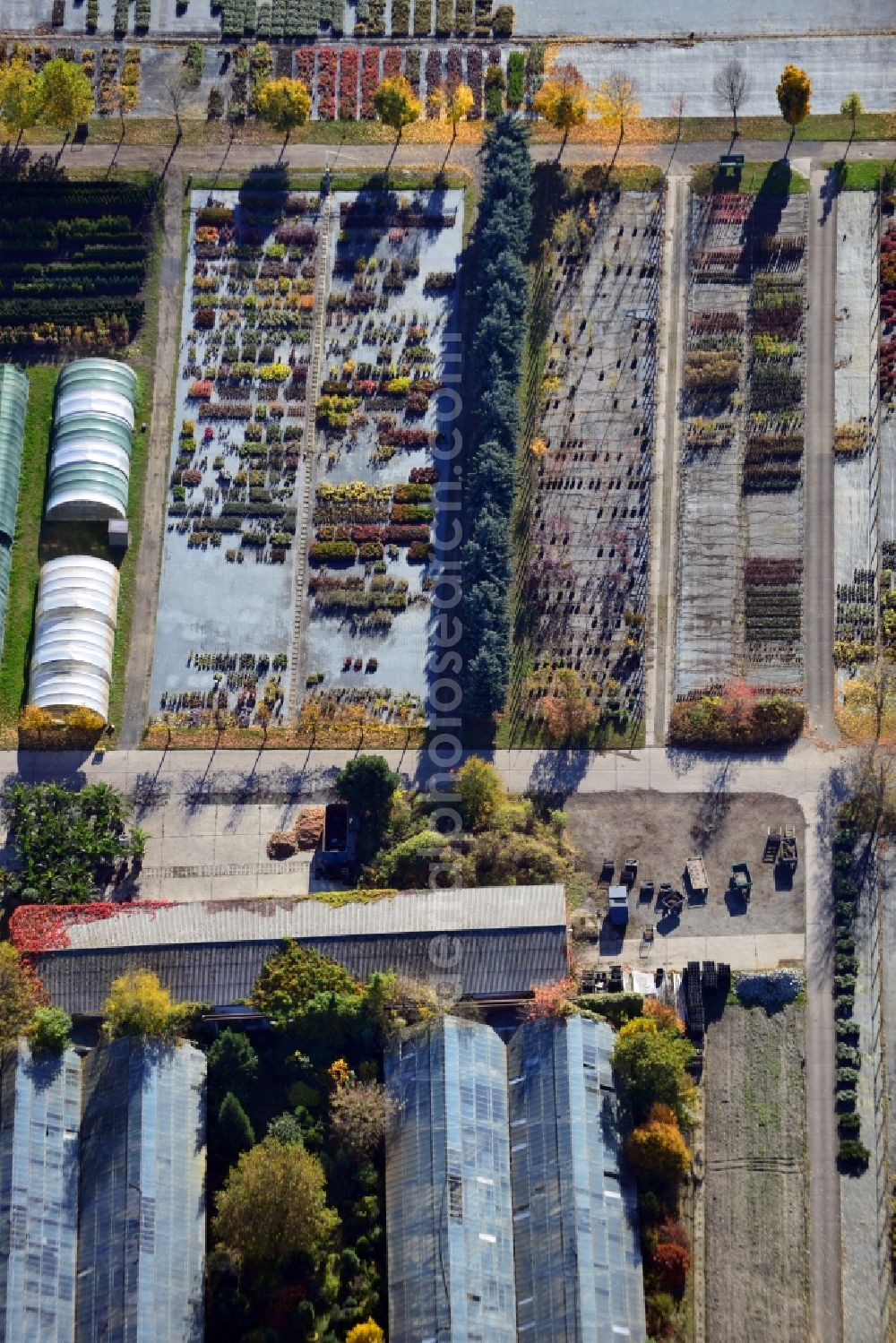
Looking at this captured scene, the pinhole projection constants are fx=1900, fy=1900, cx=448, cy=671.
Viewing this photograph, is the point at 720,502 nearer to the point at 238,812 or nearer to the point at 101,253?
the point at 238,812

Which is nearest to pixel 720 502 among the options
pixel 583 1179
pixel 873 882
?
pixel 873 882

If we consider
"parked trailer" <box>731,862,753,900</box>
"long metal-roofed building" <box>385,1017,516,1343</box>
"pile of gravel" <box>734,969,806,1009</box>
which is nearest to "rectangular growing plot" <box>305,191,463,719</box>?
"parked trailer" <box>731,862,753,900</box>

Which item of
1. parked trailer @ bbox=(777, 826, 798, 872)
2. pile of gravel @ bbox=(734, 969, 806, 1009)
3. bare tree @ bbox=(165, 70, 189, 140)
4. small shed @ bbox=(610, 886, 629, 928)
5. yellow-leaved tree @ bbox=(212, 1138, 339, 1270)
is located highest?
bare tree @ bbox=(165, 70, 189, 140)

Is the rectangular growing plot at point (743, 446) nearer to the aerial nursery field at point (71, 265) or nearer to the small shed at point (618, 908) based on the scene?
the small shed at point (618, 908)

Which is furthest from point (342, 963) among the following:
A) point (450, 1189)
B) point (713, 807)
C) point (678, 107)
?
point (678, 107)

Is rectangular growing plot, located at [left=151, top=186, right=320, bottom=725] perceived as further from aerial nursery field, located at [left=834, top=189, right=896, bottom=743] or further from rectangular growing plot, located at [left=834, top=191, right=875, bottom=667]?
aerial nursery field, located at [left=834, top=189, right=896, bottom=743]

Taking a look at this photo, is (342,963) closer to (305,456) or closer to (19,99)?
(305,456)
